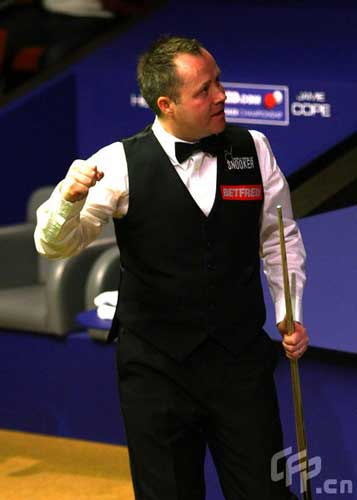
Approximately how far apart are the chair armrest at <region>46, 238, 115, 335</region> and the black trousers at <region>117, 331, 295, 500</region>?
81.3 inches

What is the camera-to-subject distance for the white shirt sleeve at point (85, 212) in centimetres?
304

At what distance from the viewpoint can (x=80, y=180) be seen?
9.64ft

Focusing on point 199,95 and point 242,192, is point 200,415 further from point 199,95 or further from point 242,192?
point 199,95

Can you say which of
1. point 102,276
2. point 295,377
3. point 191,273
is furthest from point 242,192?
point 102,276

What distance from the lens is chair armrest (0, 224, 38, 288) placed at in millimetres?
5758

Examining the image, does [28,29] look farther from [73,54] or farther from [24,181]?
[24,181]

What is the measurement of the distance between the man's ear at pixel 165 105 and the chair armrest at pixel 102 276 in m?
2.05

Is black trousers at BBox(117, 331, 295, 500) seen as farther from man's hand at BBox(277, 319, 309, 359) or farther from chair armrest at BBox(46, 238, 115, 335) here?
chair armrest at BBox(46, 238, 115, 335)

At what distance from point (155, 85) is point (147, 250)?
0.38 m

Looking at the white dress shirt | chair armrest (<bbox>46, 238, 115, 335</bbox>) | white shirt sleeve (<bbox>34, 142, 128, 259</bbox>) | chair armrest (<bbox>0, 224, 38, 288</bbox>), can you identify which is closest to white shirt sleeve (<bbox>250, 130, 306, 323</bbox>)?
the white dress shirt

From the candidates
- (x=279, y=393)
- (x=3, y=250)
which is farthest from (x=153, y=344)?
(x=3, y=250)

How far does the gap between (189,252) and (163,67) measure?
1.39ft

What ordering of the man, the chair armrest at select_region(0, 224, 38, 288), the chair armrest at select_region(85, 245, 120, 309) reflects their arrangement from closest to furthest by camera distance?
the man, the chair armrest at select_region(85, 245, 120, 309), the chair armrest at select_region(0, 224, 38, 288)

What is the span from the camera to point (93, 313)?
193 inches
